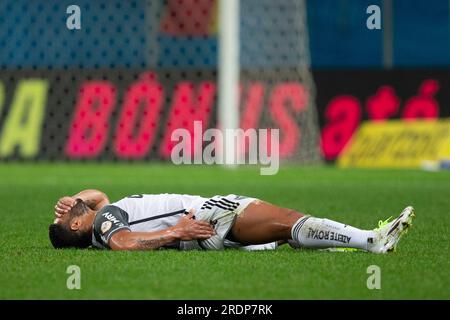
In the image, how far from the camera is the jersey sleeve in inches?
288

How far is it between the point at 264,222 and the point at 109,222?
3.18 ft

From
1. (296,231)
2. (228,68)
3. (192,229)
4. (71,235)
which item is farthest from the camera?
(228,68)

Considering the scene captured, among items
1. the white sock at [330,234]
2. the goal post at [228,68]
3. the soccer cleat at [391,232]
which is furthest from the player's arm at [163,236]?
the goal post at [228,68]

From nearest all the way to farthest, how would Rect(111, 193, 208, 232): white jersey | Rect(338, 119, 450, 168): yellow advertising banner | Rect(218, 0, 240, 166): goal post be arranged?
Rect(111, 193, 208, 232): white jersey, Rect(218, 0, 240, 166): goal post, Rect(338, 119, 450, 168): yellow advertising banner

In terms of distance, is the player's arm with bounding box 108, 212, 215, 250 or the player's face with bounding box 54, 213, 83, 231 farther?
the player's face with bounding box 54, 213, 83, 231

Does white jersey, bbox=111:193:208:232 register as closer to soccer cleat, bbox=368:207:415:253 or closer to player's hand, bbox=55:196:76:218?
player's hand, bbox=55:196:76:218

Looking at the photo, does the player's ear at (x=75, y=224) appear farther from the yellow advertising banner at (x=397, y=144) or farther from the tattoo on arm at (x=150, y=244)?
the yellow advertising banner at (x=397, y=144)

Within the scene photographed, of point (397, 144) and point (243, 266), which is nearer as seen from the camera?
point (243, 266)

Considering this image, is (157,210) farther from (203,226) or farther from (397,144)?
(397,144)

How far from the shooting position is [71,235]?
7.63 metres

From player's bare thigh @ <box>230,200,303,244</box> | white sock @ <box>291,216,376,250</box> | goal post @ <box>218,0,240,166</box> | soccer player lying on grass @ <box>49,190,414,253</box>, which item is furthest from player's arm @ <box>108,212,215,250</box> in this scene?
goal post @ <box>218,0,240,166</box>

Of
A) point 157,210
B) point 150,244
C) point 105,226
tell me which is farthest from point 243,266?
point 105,226

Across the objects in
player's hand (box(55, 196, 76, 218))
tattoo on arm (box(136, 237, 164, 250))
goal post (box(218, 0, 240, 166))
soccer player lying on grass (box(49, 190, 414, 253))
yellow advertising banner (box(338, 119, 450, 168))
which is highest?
goal post (box(218, 0, 240, 166))
